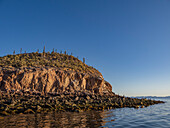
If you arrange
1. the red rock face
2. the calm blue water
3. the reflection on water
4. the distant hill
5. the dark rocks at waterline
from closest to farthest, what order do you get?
the calm blue water, the reflection on water, the dark rocks at waterline, the red rock face, the distant hill

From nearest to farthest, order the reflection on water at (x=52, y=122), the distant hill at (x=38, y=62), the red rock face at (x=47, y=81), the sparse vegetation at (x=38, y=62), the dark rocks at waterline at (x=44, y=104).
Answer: the reflection on water at (x=52, y=122) < the dark rocks at waterline at (x=44, y=104) < the red rock face at (x=47, y=81) < the distant hill at (x=38, y=62) < the sparse vegetation at (x=38, y=62)

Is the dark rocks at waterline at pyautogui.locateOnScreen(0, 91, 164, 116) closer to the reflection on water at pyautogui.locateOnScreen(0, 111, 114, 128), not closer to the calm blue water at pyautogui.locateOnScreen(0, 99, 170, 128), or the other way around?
the calm blue water at pyautogui.locateOnScreen(0, 99, 170, 128)

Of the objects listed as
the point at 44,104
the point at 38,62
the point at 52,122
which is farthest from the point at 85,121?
the point at 38,62

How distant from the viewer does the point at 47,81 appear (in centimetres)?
4203

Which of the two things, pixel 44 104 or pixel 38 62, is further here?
pixel 38 62

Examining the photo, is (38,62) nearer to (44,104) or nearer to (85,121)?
(44,104)

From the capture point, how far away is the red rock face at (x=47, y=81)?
38.3 m

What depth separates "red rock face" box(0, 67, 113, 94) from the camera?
38259mm

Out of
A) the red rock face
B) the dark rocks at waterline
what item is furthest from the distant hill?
the dark rocks at waterline

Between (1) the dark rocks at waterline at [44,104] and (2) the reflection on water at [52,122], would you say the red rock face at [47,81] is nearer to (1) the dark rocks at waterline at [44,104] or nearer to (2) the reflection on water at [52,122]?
(1) the dark rocks at waterline at [44,104]

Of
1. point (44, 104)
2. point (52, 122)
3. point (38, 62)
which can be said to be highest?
point (38, 62)

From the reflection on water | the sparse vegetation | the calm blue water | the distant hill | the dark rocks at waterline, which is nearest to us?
the calm blue water

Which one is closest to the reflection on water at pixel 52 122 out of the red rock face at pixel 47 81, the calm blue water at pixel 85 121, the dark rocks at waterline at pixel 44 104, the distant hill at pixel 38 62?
the calm blue water at pixel 85 121

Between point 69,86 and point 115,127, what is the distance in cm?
3535
